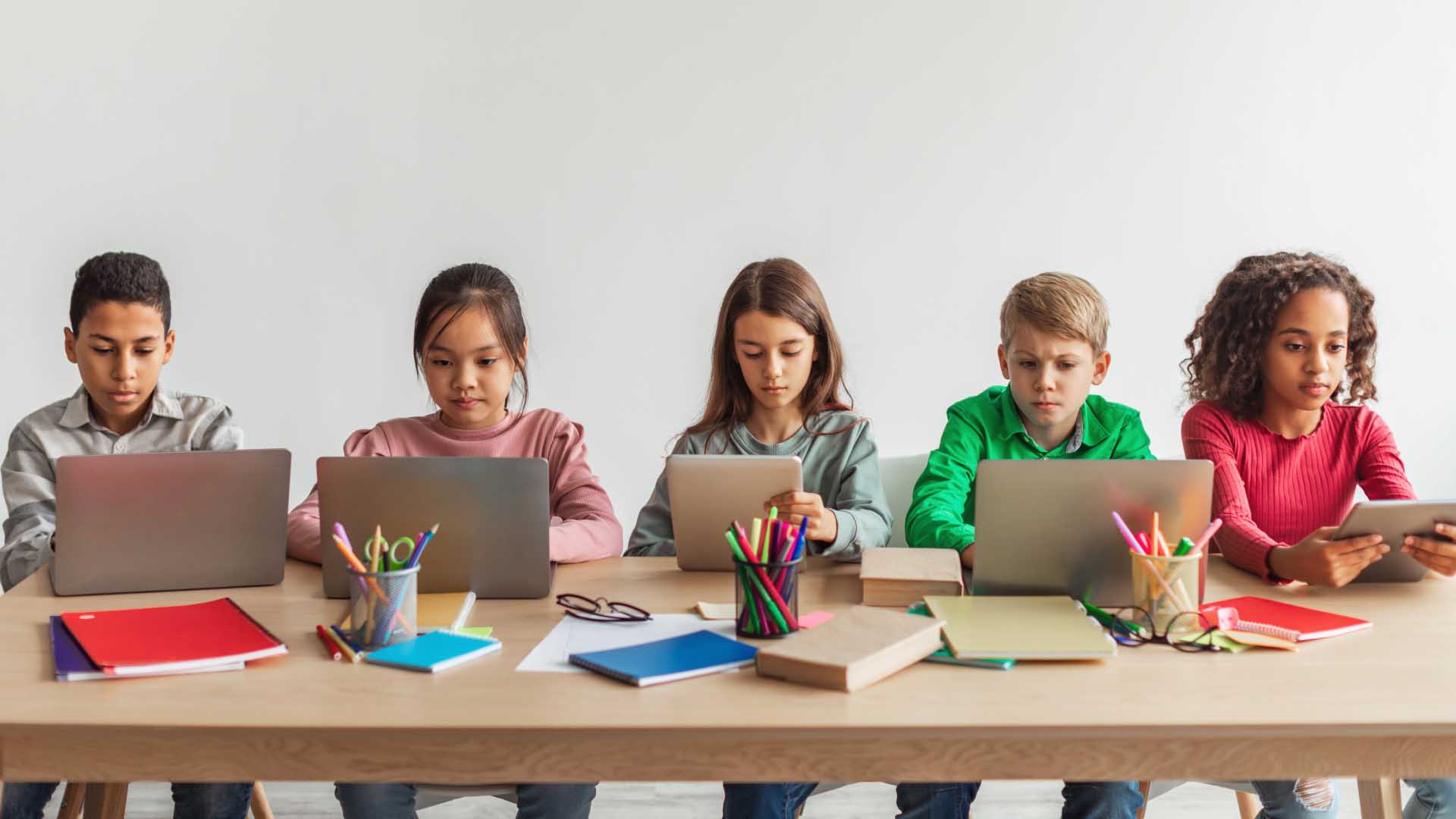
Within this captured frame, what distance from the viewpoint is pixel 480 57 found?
9.91 feet

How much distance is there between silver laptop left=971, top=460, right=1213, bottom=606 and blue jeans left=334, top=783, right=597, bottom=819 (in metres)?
0.59

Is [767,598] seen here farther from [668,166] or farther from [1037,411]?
[668,166]

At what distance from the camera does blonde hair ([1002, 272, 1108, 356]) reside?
1791mm

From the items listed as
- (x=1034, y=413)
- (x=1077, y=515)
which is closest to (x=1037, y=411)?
(x=1034, y=413)

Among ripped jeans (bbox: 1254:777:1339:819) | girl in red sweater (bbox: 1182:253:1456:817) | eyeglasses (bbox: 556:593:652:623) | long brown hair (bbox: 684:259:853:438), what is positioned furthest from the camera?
long brown hair (bbox: 684:259:853:438)

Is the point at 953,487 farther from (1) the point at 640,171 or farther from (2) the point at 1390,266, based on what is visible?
(2) the point at 1390,266

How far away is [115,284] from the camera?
1.93 metres

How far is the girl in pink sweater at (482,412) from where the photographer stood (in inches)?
70.1

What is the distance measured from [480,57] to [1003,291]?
1522 mm

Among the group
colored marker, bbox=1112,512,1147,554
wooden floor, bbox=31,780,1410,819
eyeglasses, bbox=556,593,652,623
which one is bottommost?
wooden floor, bbox=31,780,1410,819

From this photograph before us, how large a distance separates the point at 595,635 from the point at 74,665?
0.51 meters

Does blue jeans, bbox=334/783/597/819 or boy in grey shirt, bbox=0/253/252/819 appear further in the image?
boy in grey shirt, bbox=0/253/252/819

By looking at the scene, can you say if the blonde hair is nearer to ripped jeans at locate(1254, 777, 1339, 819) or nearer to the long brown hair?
the long brown hair

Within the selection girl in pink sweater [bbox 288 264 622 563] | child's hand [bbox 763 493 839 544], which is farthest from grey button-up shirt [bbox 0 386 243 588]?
Answer: child's hand [bbox 763 493 839 544]
